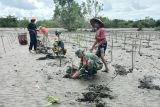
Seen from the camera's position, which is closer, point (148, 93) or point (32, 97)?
point (32, 97)

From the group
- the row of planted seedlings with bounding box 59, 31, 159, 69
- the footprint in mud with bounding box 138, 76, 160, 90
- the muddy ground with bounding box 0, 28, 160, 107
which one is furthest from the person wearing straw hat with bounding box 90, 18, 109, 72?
the row of planted seedlings with bounding box 59, 31, 159, 69

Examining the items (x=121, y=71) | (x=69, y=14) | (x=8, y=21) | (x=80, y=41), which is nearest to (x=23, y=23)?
(x=8, y=21)

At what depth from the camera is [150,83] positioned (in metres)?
10.3

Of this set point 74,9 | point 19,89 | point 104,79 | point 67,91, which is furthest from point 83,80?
point 74,9

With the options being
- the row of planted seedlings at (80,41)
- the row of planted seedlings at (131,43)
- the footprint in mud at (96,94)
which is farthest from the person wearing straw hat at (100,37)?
the row of planted seedlings at (80,41)

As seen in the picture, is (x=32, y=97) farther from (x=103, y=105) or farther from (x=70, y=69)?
(x=70, y=69)

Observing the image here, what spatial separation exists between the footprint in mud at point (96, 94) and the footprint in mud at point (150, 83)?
1.09 meters

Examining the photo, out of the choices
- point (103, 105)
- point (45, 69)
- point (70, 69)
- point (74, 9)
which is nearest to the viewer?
point (103, 105)

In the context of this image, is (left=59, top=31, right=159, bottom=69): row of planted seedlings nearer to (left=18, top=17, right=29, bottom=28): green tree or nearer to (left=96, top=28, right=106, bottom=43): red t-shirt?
(left=96, top=28, right=106, bottom=43): red t-shirt

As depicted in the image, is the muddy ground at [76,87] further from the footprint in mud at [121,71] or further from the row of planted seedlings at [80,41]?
the row of planted seedlings at [80,41]

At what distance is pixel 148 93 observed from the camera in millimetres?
9180

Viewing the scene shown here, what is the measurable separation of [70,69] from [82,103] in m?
3.24

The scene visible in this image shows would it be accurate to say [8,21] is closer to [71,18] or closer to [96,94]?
[71,18]

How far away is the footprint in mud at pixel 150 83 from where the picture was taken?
385 inches
